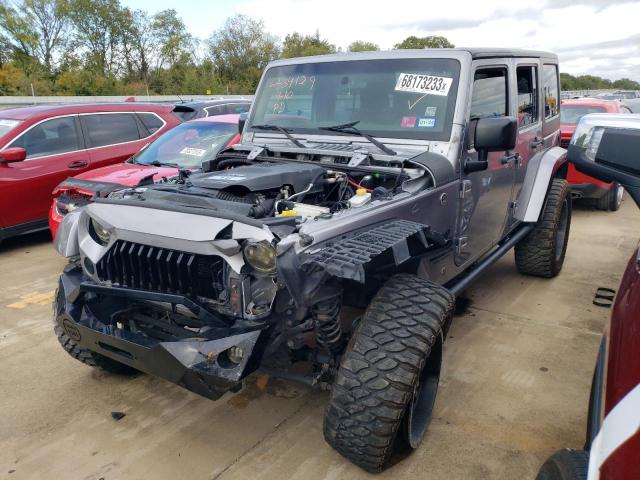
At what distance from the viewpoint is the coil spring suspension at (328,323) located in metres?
2.29

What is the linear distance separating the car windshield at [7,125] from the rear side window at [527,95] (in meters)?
5.52

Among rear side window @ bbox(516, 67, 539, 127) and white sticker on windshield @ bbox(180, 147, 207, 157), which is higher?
rear side window @ bbox(516, 67, 539, 127)

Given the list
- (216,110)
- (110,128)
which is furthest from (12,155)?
(216,110)

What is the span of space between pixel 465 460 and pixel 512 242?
2246 mm

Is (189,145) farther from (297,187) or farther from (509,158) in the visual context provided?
(509,158)

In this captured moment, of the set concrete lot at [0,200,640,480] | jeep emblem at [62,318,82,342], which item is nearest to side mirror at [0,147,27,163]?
concrete lot at [0,200,640,480]

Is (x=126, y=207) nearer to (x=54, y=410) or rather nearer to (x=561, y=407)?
(x=54, y=410)

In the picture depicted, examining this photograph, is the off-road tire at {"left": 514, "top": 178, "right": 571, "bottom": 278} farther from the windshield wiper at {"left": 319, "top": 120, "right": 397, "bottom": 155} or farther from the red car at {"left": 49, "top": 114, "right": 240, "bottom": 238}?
the red car at {"left": 49, "top": 114, "right": 240, "bottom": 238}

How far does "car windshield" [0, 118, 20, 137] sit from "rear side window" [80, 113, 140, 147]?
75 cm

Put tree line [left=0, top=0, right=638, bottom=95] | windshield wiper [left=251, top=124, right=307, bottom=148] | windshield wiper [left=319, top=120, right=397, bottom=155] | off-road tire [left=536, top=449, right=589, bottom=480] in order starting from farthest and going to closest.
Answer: tree line [left=0, top=0, right=638, bottom=95], windshield wiper [left=251, top=124, right=307, bottom=148], windshield wiper [left=319, top=120, right=397, bottom=155], off-road tire [left=536, top=449, right=589, bottom=480]

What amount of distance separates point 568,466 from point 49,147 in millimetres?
6538

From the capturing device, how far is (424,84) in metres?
3.32

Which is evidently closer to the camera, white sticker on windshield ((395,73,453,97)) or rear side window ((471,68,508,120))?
white sticker on windshield ((395,73,453,97))

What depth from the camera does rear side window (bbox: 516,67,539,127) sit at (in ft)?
13.6
